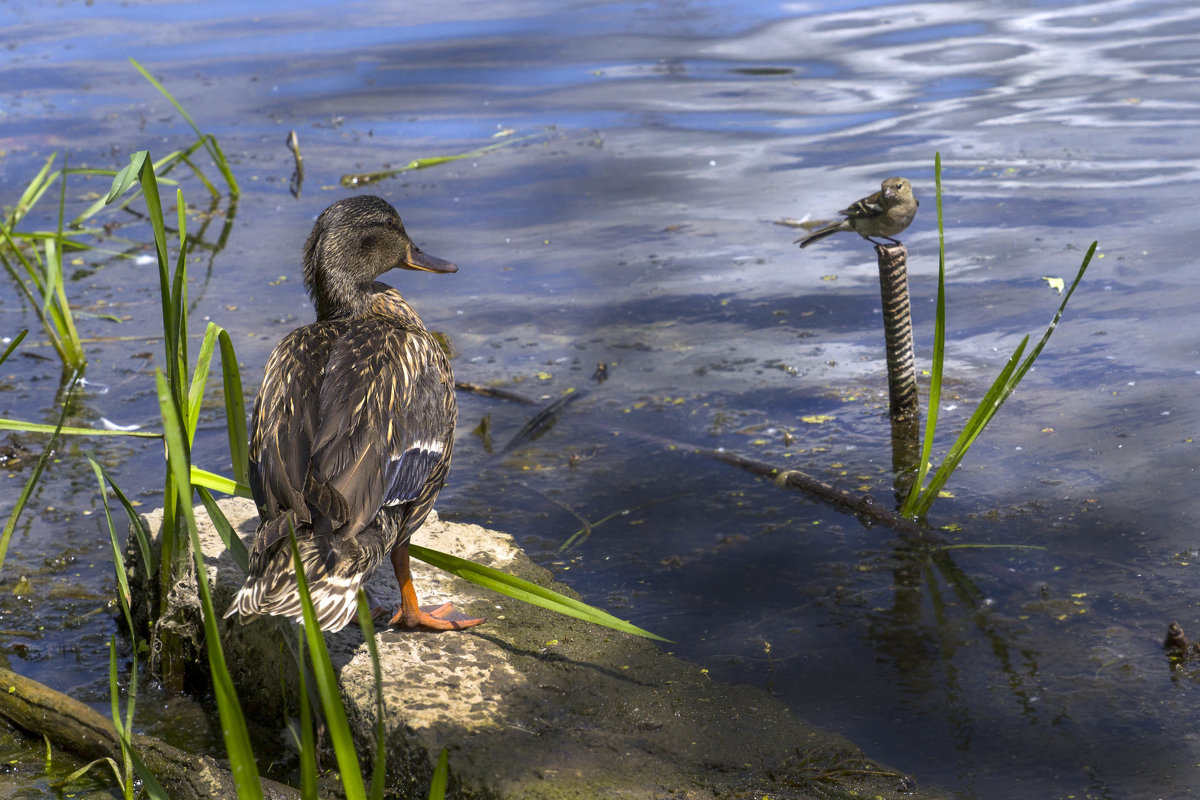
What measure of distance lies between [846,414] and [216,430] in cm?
280

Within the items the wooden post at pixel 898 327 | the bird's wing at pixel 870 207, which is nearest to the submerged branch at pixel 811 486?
the wooden post at pixel 898 327

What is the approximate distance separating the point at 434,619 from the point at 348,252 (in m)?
1.31

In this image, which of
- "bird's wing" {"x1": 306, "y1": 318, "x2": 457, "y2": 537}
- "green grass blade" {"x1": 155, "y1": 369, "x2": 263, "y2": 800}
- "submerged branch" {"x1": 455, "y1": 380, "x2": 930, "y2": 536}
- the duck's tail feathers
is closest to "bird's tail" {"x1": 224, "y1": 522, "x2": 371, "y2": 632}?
the duck's tail feathers

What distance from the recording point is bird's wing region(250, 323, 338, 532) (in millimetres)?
2941

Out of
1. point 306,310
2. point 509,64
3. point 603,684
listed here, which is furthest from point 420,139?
point 603,684

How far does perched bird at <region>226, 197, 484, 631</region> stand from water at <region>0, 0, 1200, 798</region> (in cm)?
88

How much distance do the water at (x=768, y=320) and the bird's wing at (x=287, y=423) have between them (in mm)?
899

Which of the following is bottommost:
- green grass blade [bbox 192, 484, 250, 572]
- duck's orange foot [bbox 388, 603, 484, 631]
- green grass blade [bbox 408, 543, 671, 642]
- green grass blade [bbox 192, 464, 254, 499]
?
duck's orange foot [bbox 388, 603, 484, 631]

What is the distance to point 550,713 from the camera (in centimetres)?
302

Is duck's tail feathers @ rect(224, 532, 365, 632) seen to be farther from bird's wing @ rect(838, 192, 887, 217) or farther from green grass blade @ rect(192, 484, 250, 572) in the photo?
bird's wing @ rect(838, 192, 887, 217)

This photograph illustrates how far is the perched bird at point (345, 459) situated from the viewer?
2.80 metres

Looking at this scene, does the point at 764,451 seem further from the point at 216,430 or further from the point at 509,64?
the point at 509,64

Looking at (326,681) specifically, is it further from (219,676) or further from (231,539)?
(231,539)

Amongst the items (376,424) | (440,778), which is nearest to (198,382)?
(376,424)
